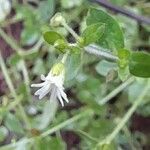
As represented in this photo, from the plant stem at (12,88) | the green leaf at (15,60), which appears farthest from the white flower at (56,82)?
the green leaf at (15,60)

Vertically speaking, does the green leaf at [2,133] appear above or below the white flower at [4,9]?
below

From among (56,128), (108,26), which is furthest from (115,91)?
(108,26)

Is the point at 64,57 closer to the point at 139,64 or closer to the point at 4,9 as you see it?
the point at 139,64

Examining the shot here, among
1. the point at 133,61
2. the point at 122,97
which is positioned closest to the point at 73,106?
the point at 122,97

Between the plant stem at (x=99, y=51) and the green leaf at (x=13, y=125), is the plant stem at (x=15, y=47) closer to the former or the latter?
the green leaf at (x=13, y=125)

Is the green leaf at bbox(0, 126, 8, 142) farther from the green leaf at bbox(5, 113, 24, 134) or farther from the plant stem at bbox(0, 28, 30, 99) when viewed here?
the plant stem at bbox(0, 28, 30, 99)

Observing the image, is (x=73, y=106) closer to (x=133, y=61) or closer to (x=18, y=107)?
(x=18, y=107)
